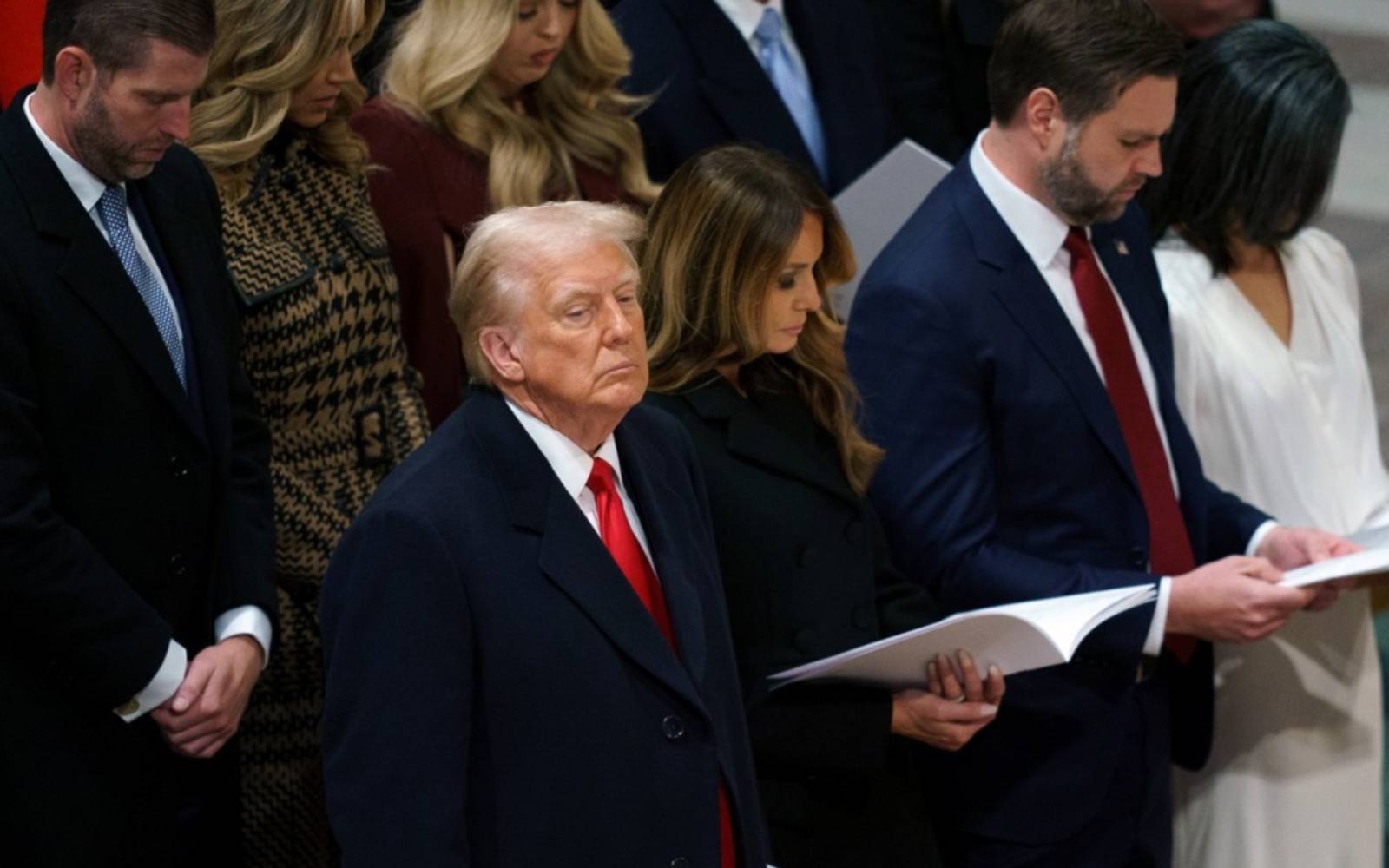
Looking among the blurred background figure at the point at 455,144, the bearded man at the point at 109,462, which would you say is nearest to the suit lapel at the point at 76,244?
the bearded man at the point at 109,462

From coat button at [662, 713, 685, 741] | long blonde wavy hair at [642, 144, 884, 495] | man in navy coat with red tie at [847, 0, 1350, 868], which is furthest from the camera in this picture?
man in navy coat with red tie at [847, 0, 1350, 868]

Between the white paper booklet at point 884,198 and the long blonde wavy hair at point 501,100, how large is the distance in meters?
0.40

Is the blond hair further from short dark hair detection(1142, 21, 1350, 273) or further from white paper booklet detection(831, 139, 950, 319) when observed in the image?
short dark hair detection(1142, 21, 1350, 273)

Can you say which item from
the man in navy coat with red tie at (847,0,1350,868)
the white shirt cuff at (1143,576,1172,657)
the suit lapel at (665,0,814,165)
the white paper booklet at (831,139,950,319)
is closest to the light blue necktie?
the suit lapel at (665,0,814,165)

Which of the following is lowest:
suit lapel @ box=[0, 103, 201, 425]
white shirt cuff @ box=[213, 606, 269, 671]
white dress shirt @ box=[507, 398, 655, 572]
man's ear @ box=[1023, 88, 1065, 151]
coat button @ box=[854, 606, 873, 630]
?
coat button @ box=[854, 606, 873, 630]

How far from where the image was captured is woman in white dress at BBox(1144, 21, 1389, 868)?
3832mm

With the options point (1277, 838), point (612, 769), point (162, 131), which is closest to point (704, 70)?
point (162, 131)

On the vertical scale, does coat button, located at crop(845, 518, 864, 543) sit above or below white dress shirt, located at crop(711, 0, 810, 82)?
below

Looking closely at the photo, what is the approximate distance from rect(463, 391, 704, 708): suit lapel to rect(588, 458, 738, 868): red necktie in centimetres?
6

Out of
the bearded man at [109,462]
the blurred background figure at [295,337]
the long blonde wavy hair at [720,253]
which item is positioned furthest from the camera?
the blurred background figure at [295,337]

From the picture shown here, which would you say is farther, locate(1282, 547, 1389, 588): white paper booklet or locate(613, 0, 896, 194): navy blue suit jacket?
locate(613, 0, 896, 194): navy blue suit jacket

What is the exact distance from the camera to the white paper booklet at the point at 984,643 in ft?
9.01

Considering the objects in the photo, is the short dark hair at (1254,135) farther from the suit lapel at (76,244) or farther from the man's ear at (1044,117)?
the suit lapel at (76,244)

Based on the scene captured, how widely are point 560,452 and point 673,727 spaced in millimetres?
346
